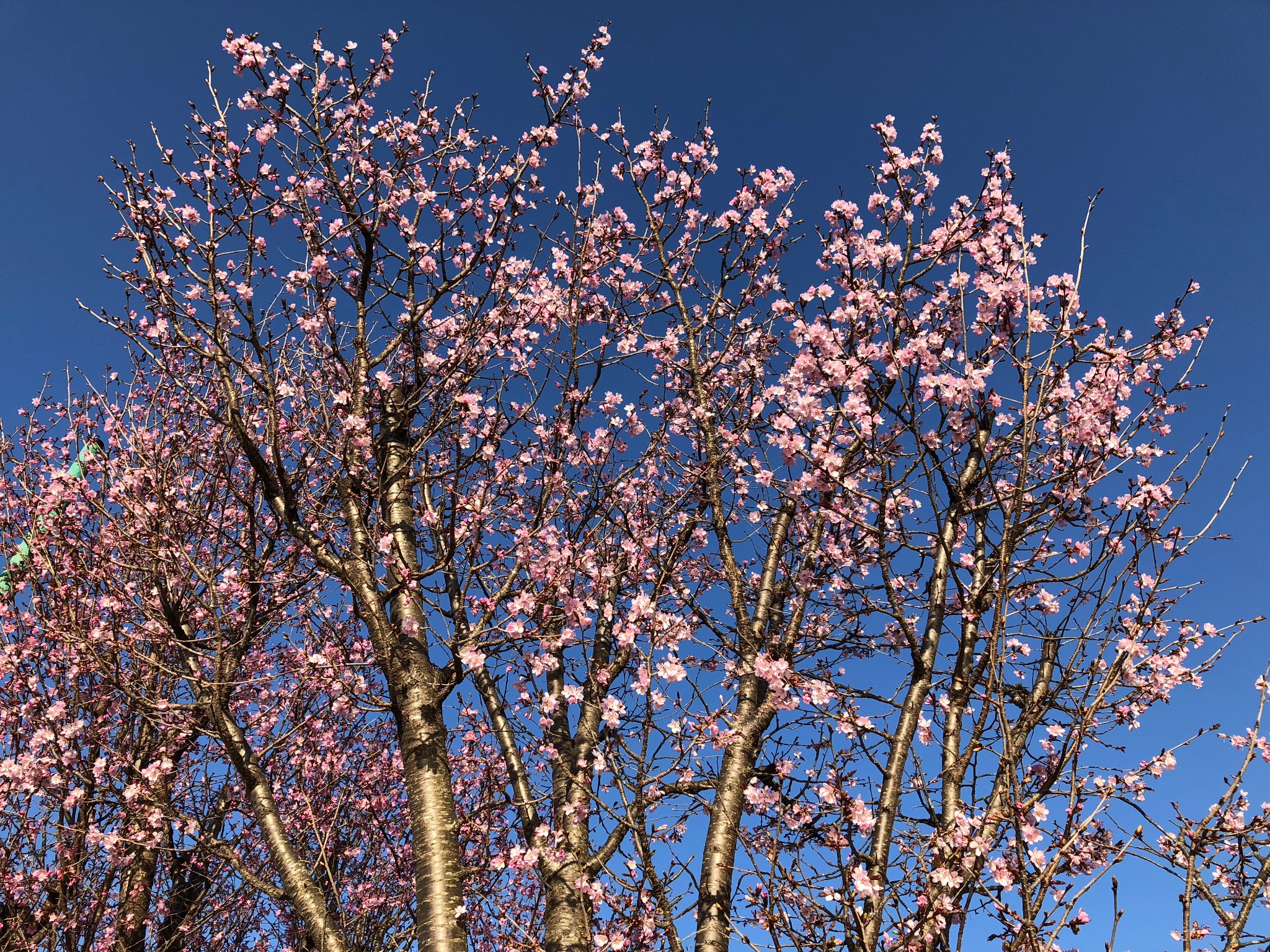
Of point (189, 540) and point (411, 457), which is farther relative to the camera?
point (189, 540)

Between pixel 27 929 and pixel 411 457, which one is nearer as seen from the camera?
pixel 411 457

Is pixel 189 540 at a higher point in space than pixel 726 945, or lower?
higher

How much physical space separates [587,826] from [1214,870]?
437 centimetres

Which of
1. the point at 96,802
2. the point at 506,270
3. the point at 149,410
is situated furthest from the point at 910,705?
the point at 149,410

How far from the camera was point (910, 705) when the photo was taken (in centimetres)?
559

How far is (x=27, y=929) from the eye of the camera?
8.00 meters

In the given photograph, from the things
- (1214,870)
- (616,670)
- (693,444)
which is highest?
(693,444)

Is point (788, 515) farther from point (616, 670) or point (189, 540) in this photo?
point (189, 540)

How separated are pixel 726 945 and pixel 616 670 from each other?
2.34m

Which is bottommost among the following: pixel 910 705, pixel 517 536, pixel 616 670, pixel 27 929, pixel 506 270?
pixel 27 929

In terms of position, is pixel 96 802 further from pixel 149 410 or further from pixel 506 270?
pixel 506 270

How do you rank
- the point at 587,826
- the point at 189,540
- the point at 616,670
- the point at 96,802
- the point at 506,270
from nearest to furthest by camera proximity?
the point at 587,826
the point at 616,670
the point at 96,802
the point at 506,270
the point at 189,540

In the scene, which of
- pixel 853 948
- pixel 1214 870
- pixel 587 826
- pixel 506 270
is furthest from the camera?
pixel 506 270

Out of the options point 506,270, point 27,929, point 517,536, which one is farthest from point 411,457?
point 27,929
